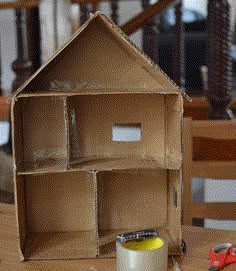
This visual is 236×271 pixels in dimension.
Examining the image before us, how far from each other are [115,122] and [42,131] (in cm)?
14

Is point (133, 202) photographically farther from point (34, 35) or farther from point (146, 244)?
point (34, 35)

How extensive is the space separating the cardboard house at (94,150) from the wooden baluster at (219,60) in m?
1.31

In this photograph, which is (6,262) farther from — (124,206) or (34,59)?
(34,59)

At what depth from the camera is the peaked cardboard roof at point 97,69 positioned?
1.02 meters

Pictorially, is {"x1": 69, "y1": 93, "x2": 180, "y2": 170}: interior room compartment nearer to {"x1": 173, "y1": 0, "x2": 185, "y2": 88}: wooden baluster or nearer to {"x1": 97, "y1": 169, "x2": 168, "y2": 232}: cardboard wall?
{"x1": 97, "y1": 169, "x2": 168, "y2": 232}: cardboard wall

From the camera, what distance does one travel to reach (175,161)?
3.44 ft

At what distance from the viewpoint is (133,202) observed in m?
1.15

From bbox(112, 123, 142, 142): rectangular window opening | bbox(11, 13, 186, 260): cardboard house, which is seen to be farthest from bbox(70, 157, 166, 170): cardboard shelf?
bbox(112, 123, 142, 142): rectangular window opening

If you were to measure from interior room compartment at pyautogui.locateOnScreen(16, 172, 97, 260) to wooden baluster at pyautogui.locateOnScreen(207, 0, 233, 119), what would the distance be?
138 cm

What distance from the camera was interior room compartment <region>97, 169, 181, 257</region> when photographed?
1140 mm

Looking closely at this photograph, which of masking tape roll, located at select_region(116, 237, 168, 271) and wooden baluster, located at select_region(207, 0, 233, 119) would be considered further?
wooden baluster, located at select_region(207, 0, 233, 119)

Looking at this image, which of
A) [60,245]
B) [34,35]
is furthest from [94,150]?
[34,35]

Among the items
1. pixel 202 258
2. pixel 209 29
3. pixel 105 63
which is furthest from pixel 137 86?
pixel 209 29

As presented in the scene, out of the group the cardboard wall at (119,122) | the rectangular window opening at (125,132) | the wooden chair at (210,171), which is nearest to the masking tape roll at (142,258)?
the cardboard wall at (119,122)
